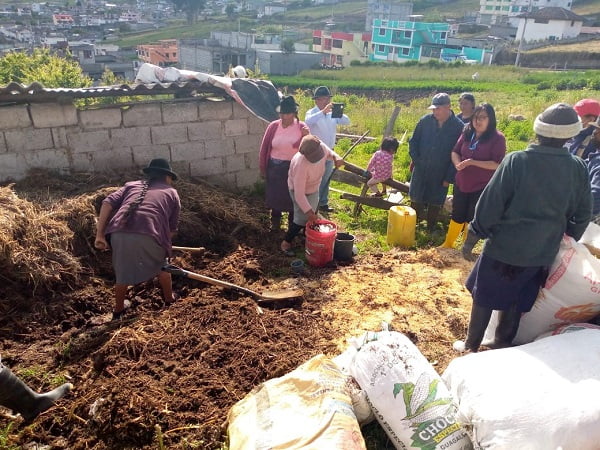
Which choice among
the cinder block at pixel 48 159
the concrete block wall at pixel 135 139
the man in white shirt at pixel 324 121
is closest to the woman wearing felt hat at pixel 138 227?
the concrete block wall at pixel 135 139

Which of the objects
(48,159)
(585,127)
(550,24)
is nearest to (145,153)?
(48,159)

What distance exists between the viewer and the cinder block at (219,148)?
623cm

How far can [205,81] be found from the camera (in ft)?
20.2

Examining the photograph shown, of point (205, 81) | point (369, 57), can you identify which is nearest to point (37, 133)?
point (205, 81)

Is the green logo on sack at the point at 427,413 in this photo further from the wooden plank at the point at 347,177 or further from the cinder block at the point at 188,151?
the wooden plank at the point at 347,177

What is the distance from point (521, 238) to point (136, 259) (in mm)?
2914

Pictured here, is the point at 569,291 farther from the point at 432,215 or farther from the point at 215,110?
the point at 215,110

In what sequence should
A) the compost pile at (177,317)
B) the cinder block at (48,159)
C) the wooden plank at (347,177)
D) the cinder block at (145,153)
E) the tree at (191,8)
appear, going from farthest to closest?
the tree at (191,8) → the wooden plank at (347,177) → the cinder block at (145,153) → the cinder block at (48,159) → the compost pile at (177,317)

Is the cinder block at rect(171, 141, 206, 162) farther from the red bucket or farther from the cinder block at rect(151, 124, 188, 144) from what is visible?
the red bucket

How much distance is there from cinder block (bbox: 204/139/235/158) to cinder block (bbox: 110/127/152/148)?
2.63 ft

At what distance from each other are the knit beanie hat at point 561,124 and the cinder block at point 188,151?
4.54m

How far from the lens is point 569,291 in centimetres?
291

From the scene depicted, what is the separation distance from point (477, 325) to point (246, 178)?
4.31 m

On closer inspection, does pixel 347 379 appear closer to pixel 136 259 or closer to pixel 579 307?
pixel 579 307
